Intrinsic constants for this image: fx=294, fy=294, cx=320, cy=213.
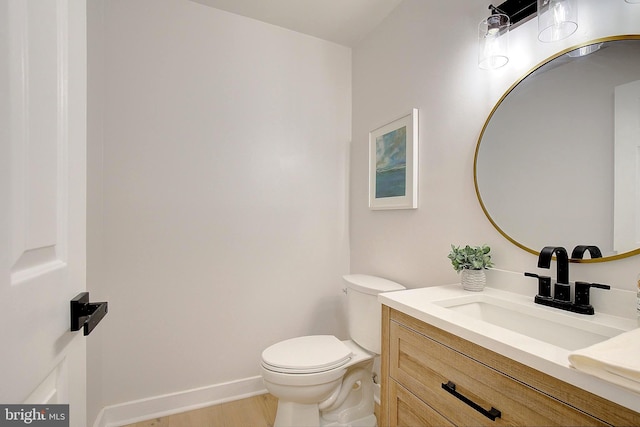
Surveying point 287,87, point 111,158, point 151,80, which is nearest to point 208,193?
point 111,158

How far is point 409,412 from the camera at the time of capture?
3.31 feet

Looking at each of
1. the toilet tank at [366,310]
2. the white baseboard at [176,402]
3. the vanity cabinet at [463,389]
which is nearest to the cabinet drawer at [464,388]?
the vanity cabinet at [463,389]

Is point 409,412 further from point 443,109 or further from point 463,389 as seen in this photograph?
point 443,109

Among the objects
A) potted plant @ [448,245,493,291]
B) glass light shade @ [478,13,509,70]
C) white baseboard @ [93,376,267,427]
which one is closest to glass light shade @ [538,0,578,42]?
glass light shade @ [478,13,509,70]

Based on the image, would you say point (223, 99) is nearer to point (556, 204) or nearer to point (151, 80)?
point (151, 80)

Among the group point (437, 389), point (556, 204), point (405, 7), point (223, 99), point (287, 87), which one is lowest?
point (437, 389)

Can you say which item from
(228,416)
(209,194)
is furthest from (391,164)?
(228,416)

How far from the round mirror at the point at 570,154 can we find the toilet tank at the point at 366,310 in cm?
71

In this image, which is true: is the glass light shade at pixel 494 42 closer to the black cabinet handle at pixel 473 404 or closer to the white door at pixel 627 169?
the white door at pixel 627 169

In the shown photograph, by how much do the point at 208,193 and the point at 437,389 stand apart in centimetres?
161

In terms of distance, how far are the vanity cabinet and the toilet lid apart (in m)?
0.38

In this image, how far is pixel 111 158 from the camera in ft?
5.53

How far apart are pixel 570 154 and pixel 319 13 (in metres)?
1.66

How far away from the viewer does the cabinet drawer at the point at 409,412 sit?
2.99 ft
